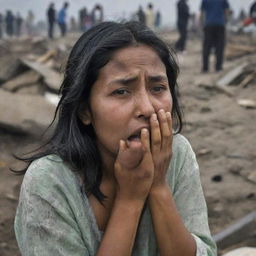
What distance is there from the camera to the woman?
162cm

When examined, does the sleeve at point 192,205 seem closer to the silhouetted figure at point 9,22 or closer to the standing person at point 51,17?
the standing person at point 51,17

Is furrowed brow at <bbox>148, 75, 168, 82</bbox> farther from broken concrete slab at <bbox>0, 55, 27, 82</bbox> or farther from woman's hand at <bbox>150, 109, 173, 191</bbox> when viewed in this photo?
broken concrete slab at <bbox>0, 55, 27, 82</bbox>

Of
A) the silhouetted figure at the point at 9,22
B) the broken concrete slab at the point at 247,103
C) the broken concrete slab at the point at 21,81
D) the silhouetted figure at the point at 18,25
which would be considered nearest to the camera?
the broken concrete slab at the point at 247,103

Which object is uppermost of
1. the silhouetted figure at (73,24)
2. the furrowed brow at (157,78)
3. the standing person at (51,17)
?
the furrowed brow at (157,78)

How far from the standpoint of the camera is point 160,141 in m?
1.62

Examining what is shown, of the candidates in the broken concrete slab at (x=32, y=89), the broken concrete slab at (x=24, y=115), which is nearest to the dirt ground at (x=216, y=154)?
the broken concrete slab at (x=24, y=115)

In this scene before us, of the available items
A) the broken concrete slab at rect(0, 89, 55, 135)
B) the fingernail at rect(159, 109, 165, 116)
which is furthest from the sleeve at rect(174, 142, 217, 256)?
the broken concrete slab at rect(0, 89, 55, 135)

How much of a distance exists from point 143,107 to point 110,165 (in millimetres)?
354

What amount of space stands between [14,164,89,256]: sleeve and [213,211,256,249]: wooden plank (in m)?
1.92

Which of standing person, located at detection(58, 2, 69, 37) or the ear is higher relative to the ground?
the ear

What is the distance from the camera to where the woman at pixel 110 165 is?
1.62 m

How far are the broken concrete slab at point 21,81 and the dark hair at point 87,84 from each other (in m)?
6.25

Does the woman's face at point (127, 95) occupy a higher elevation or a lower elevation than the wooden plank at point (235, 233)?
higher

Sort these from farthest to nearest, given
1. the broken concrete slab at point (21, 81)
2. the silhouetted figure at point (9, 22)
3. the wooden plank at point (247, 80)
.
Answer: the silhouetted figure at point (9, 22)
the wooden plank at point (247, 80)
the broken concrete slab at point (21, 81)
